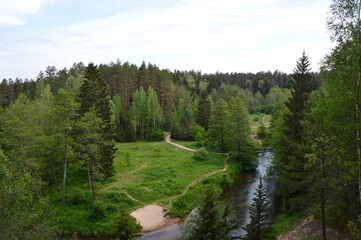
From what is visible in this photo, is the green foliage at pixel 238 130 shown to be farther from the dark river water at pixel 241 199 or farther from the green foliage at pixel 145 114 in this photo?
the green foliage at pixel 145 114

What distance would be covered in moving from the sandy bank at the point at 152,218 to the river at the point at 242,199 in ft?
2.47

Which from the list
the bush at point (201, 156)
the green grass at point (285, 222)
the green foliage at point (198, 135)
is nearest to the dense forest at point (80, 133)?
the green foliage at point (198, 135)

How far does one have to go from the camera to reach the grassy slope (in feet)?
87.3

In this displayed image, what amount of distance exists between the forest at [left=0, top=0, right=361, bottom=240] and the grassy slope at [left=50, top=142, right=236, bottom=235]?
14 cm

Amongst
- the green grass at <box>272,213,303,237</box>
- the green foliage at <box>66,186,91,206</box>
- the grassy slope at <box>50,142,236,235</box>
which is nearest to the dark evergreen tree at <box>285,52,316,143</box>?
the green grass at <box>272,213,303,237</box>

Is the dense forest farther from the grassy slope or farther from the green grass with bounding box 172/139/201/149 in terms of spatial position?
the green grass with bounding box 172/139/201/149

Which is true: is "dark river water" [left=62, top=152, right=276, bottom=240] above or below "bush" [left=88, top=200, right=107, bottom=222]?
below

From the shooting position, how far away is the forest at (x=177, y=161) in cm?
1330

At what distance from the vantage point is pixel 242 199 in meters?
32.4

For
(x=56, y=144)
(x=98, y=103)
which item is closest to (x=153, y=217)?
(x=56, y=144)

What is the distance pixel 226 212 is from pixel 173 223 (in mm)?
12612

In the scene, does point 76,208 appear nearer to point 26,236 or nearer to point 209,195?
point 26,236

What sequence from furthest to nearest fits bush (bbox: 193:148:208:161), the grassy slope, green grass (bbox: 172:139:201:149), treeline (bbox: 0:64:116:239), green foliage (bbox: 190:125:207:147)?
green grass (bbox: 172:139:201:149) < green foliage (bbox: 190:125:207:147) < bush (bbox: 193:148:208:161) < the grassy slope < treeline (bbox: 0:64:116:239)

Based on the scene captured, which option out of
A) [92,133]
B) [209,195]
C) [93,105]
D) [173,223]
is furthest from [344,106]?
[93,105]
